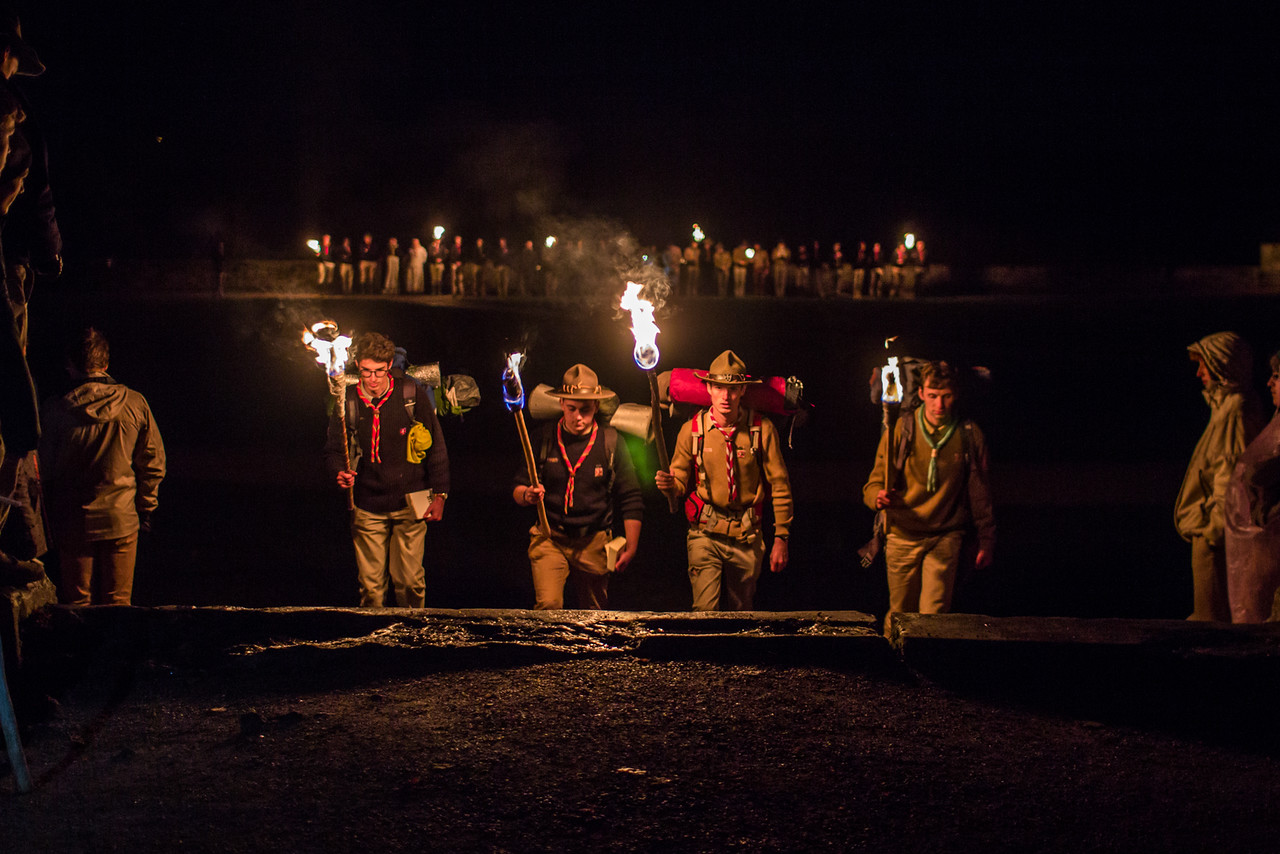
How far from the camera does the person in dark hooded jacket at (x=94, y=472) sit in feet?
18.6

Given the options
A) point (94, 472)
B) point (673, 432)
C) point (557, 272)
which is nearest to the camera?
point (94, 472)

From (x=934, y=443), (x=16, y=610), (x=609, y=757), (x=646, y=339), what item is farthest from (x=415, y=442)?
(x=609, y=757)

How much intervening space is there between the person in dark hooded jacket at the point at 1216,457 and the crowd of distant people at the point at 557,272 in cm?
2823

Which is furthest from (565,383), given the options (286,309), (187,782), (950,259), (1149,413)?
(950,259)

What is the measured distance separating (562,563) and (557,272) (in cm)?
2991

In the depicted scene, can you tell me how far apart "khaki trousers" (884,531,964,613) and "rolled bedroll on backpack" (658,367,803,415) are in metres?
0.97

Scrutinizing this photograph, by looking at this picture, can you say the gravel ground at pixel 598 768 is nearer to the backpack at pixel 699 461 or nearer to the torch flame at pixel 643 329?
the backpack at pixel 699 461

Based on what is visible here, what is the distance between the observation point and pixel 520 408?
19.9ft

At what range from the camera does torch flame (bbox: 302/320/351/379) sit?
6.34 meters

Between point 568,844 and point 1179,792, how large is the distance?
75.6 inches

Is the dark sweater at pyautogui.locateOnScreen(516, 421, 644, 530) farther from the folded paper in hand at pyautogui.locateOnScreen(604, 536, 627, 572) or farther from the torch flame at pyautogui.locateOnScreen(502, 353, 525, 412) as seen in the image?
the torch flame at pyautogui.locateOnScreen(502, 353, 525, 412)

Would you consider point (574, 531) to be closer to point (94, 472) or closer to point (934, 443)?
point (934, 443)

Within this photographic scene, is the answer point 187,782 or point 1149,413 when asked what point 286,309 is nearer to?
point 1149,413

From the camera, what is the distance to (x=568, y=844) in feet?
9.86
